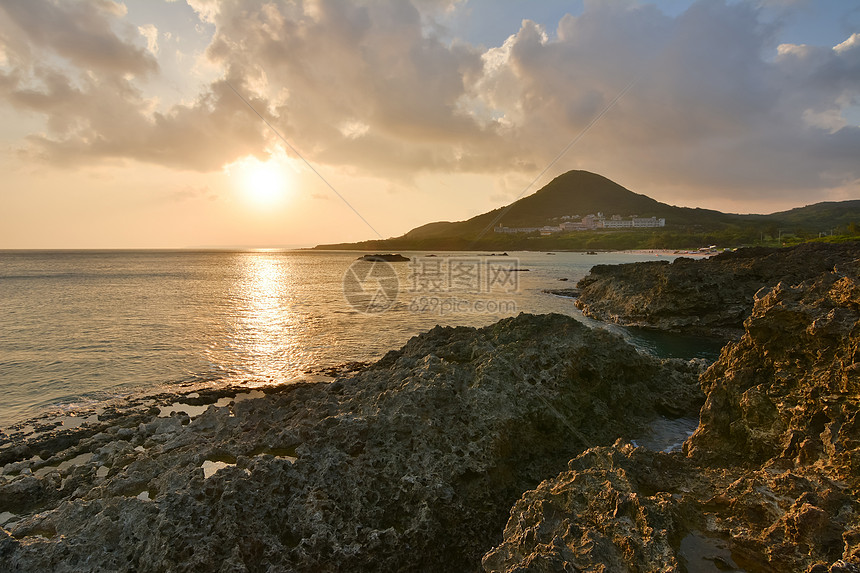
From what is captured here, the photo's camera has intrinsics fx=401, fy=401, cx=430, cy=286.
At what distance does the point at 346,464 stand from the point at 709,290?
110 feet

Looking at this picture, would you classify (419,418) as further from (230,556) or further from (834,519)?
(834,519)

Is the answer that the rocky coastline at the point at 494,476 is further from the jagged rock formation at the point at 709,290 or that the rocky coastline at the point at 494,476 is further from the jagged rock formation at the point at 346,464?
the jagged rock formation at the point at 709,290

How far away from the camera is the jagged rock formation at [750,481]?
5648mm

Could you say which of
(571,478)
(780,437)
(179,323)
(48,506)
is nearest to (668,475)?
(571,478)

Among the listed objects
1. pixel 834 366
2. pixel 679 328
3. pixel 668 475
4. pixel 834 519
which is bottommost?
pixel 679 328

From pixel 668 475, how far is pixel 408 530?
5.22m

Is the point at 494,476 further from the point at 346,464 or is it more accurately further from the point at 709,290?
the point at 709,290

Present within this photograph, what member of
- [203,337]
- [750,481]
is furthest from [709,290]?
[203,337]

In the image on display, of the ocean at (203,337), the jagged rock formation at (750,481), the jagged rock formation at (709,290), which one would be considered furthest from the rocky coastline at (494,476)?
the jagged rock formation at (709,290)

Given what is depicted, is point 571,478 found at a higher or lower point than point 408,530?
higher

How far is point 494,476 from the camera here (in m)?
9.50

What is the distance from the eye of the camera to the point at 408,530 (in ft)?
26.1

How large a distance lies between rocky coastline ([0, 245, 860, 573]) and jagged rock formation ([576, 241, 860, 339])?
2079 centimetres

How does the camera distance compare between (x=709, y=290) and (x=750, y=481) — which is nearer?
(x=750, y=481)
